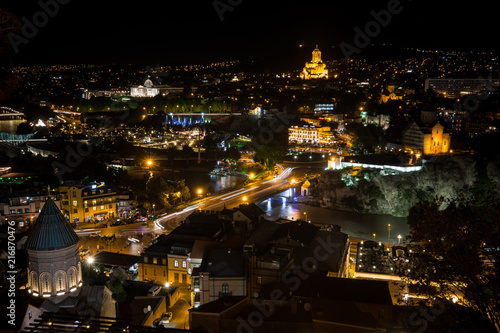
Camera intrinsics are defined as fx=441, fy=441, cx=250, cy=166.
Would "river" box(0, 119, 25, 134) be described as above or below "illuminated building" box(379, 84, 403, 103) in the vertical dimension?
below

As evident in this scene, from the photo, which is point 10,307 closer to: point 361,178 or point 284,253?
point 284,253

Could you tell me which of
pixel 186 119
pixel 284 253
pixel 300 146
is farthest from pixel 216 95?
pixel 284 253

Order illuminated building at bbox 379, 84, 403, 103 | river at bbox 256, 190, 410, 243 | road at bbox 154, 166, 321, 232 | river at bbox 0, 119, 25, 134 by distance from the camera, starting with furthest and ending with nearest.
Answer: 1. illuminated building at bbox 379, 84, 403, 103
2. river at bbox 0, 119, 25, 134
3. road at bbox 154, 166, 321, 232
4. river at bbox 256, 190, 410, 243

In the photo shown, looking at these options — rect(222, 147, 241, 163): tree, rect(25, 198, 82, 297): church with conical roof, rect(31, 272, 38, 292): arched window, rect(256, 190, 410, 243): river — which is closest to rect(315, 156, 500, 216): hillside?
rect(256, 190, 410, 243): river

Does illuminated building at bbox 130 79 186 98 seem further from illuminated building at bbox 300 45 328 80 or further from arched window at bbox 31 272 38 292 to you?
arched window at bbox 31 272 38 292

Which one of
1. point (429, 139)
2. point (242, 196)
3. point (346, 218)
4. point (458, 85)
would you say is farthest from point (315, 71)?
point (346, 218)

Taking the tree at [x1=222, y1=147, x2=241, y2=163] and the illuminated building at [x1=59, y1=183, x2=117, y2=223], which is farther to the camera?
the tree at [x1=222, y1=147, x2=241, y2=163]

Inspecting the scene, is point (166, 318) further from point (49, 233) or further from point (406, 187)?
point (406, 187)
